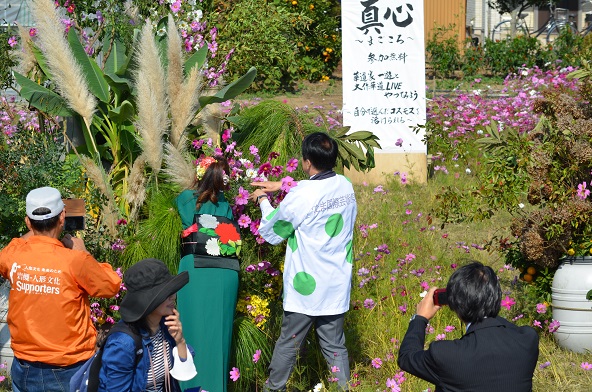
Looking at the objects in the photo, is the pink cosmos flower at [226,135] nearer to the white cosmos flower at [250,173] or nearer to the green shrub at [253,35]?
the white cosmos flower at [250,173]

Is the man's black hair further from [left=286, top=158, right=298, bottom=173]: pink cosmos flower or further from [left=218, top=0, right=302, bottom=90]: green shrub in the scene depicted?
[left=218, top=0, right=302, bottom=90]: green shrub

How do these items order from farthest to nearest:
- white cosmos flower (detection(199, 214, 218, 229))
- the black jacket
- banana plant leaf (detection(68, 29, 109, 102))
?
1. banana plant leaf (detection(68, 29, 109, 102))
2. white cosmos flower (detection(199, 214, 218, 229))
3. the black jacket

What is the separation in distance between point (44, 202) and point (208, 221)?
1102 millimetres

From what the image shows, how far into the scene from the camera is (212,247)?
4.61m

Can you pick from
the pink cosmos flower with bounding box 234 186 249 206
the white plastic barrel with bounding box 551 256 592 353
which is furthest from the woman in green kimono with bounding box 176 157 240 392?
the white plastic barrel with bounding box 551 256 592 353

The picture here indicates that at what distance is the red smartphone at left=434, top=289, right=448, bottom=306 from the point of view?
3.19m

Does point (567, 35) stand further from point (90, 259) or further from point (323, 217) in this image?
point (90, 259)

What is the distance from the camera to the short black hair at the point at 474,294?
10.2 feet

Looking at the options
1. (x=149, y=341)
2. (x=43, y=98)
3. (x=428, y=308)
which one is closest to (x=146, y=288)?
(x=149, y=341)

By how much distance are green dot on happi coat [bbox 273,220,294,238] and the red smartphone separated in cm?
141

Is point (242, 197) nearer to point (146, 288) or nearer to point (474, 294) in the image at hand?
point (146, 288)

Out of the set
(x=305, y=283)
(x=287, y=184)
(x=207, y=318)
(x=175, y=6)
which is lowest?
(x=207, y=318)

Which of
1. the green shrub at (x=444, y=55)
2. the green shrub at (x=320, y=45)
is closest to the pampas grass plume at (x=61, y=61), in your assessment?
the green shrub at (x=320, y=45)

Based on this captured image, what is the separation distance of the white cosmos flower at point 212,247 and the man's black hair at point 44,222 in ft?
3.26
